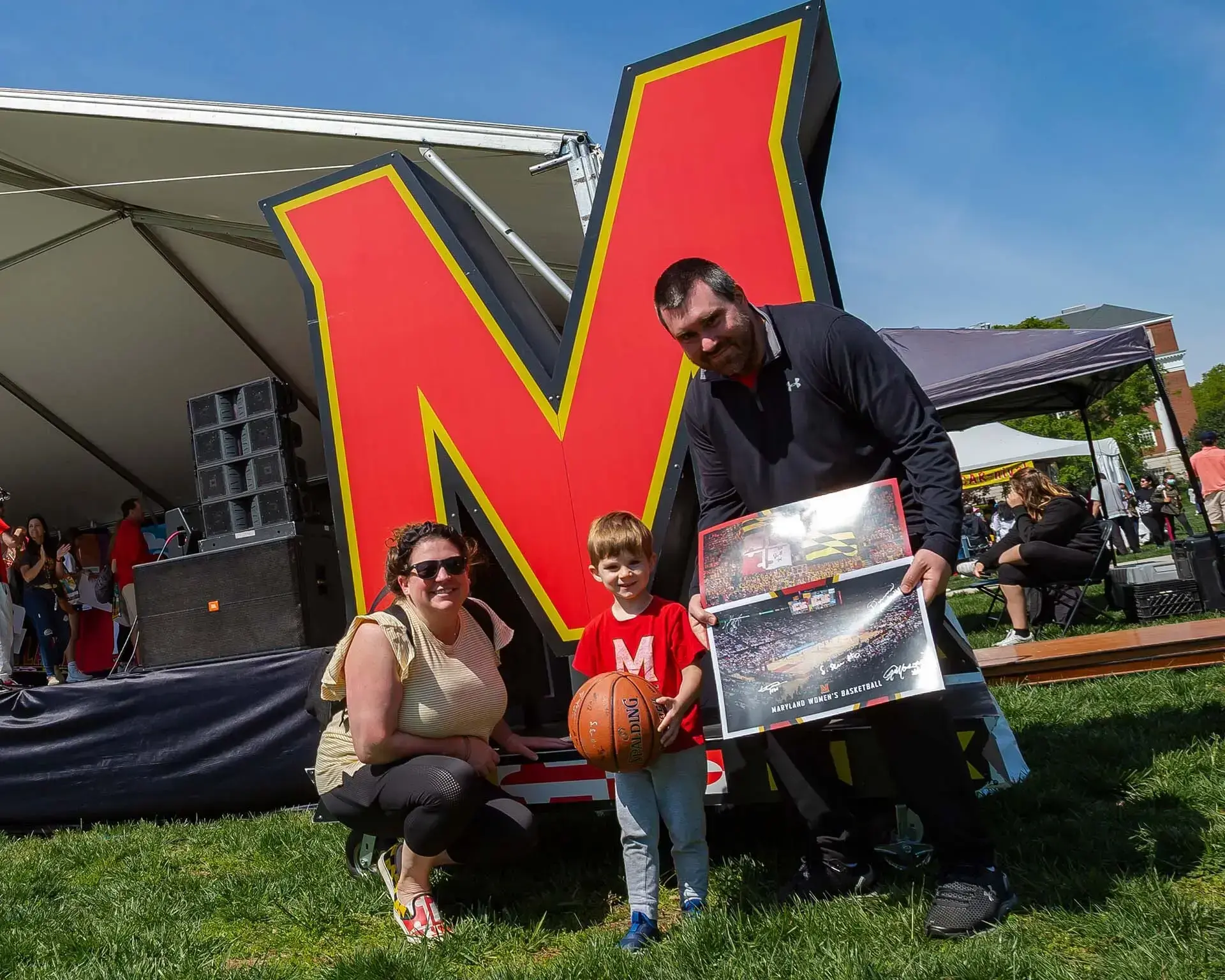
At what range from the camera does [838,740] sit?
10.7 feet

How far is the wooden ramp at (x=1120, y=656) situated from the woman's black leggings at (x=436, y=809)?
3.68 meters

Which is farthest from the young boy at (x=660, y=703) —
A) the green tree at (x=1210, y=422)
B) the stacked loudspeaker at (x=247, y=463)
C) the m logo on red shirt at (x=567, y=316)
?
the green tree at (x=1210, y=422)

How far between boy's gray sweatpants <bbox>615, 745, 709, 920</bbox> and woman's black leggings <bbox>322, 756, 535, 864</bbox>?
1.68 feet

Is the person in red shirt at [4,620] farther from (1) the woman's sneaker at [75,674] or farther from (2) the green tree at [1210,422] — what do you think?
(2) the green tree at [1210,422]

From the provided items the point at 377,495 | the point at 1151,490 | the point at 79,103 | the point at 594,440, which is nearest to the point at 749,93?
the point at 594,440

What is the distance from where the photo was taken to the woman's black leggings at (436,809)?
3.14 metres

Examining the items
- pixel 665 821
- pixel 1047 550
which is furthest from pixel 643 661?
pixel 1047 550

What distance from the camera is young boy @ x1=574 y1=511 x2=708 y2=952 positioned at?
2.90 meters

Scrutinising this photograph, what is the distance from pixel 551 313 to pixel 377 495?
468 centimetres

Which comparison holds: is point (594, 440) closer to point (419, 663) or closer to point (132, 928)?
point (419, 663)

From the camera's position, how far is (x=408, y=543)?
3.43m

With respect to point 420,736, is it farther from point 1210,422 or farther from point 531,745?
point 1210,422

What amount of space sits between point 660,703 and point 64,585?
971 cm

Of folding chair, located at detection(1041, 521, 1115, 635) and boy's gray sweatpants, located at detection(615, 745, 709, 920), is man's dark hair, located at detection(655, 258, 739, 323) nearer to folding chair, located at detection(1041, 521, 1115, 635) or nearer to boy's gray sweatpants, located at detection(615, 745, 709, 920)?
boy's gray sweatpants, located at detection(615, 745, 709, 920)
